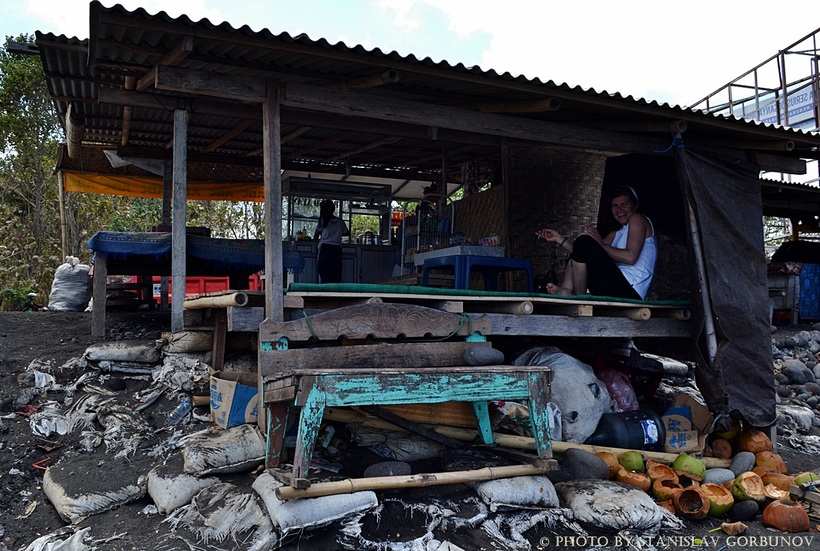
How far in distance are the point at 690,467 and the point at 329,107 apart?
160 inches

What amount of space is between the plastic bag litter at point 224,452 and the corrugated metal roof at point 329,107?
8.90 ft

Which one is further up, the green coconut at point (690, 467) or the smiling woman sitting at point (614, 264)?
the smiling woman sitting at point (614, 264)

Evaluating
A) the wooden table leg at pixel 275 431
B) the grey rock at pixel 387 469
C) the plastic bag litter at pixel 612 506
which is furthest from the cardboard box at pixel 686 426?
the wooden table leg at pixel 275 431

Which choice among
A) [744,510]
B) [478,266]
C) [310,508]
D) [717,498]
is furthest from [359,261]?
[310,508]

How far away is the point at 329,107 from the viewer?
17.9 ft

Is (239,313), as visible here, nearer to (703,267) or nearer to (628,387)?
(628,387)

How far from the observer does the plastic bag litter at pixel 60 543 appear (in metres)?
3.62

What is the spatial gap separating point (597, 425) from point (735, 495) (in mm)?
1101

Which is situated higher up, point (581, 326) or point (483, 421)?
point (581, 326)

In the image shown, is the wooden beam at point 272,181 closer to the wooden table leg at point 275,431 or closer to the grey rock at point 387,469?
the wooden table leg at point 275,431

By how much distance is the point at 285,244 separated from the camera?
8938mm

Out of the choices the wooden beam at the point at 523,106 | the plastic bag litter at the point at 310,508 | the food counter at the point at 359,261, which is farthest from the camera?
the food counter at the point at 359,261

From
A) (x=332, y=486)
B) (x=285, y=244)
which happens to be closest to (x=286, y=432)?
(x=332, y=486)

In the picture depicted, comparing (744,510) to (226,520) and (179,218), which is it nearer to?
(226,520)
